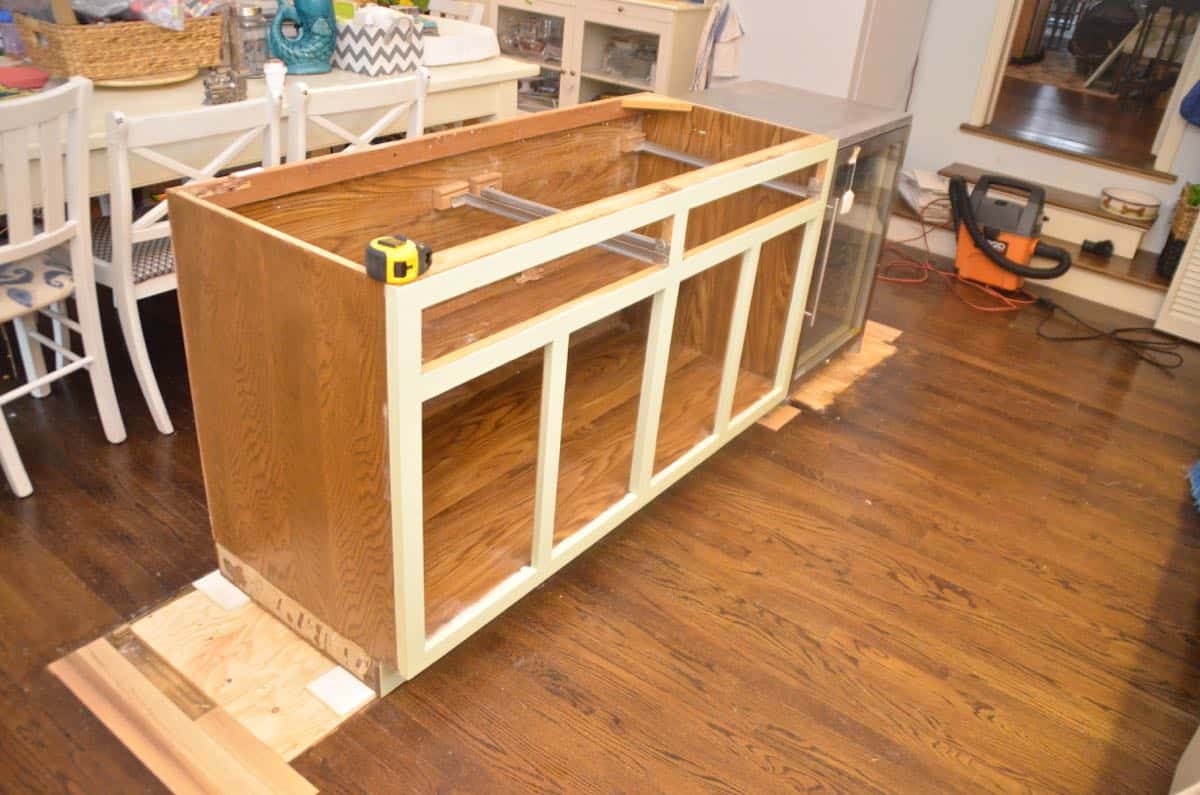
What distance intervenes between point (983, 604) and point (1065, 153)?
2.76 meters

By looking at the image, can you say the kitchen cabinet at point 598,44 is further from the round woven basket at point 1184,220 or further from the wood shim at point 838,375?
the round woven basket at point 1184,220

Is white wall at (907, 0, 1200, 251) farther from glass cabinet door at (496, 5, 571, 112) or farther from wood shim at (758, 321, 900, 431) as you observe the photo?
glass cabinet door at (496, 5, 571, 112)

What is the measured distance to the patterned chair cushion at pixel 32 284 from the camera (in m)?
1.95

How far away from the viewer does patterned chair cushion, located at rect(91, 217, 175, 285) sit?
2.17m

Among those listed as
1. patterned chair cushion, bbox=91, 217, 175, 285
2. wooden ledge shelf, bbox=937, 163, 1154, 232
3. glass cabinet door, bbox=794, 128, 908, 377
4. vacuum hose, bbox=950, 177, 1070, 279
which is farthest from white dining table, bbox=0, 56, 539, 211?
wooden ledge shelf, bbox=937, 163, 1154, 232

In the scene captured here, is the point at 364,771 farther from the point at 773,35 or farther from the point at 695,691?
the point at 773,35

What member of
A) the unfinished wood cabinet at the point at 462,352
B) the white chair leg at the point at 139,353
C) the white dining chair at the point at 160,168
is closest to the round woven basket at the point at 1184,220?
the unfinished wood cabinet at the point at 462,352

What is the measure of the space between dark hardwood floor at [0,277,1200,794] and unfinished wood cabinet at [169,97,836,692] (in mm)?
138

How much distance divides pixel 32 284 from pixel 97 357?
217 millimetres

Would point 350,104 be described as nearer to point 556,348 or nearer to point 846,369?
point 556,348

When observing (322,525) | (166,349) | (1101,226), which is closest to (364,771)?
(322,525)

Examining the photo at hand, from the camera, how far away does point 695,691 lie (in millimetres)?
1730

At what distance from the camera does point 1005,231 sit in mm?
3541

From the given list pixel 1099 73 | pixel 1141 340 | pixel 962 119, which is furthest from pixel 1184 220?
pixel 1099 73
